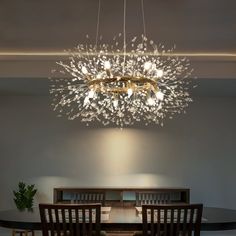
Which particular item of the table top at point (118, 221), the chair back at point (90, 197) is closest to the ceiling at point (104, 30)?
the chair back at point (90, 197)

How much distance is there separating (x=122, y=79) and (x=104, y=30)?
2.88ft

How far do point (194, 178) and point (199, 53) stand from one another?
2.02m

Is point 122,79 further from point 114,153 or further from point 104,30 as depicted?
point 114,153

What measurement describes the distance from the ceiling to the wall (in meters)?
0.74

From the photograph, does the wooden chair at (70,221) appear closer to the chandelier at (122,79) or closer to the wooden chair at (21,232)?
the chandelier at (122,79)

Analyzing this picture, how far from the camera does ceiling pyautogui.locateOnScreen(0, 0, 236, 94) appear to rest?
3.25 metres

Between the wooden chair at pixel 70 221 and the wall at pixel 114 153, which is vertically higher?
the wall at pixel 114 153

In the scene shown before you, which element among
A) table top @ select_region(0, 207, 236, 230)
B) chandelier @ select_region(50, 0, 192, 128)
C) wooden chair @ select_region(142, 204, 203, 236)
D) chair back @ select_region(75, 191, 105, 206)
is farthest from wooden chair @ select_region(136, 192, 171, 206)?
wooden chair @ select_region(142, 204, 203, 236)

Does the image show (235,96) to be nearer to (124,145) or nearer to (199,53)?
(199,53)

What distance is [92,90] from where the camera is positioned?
130 inches

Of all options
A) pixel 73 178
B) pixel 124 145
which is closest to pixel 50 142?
pixel 73 178

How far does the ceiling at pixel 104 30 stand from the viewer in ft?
10.7

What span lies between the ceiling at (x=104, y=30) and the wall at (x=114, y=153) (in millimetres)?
745

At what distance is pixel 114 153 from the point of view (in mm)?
5625
